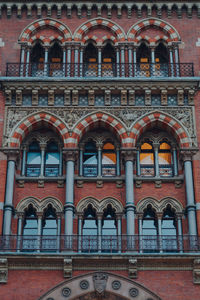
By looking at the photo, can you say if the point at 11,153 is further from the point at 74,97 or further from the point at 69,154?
the point at 74,97

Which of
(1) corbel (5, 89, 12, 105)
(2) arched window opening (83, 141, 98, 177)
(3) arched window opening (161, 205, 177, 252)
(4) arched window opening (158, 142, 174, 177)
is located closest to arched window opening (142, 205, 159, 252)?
(3) arched window opening (161, 205, 177, 252)

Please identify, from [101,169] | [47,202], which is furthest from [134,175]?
[47,202]

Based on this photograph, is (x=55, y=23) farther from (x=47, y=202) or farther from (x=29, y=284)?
(x=29, y=284)

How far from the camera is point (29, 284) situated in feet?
67.3

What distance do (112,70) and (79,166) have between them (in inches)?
180

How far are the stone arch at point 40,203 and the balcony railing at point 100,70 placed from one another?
5180mm

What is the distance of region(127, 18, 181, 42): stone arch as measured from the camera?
25859 mm

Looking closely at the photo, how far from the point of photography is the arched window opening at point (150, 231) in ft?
70.6

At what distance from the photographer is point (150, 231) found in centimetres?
2261

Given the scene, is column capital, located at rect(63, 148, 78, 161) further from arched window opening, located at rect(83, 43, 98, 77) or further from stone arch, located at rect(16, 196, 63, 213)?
arched window opening, located at rect(83, 43, 98, 77)

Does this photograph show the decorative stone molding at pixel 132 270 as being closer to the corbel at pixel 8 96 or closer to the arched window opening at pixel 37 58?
the corbel at pixel 8 96

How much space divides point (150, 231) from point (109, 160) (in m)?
3.31

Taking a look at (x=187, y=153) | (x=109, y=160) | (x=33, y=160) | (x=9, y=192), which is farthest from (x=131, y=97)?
(x=9, y=192)

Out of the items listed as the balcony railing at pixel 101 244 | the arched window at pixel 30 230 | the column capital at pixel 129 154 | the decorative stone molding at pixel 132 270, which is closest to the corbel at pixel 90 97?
the column capital at pixel 129 154
